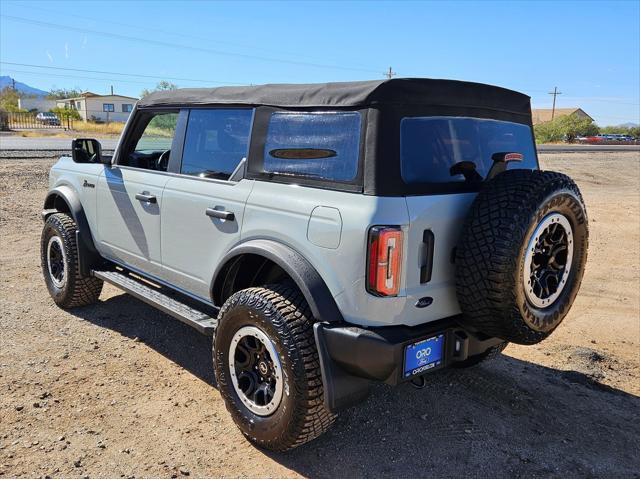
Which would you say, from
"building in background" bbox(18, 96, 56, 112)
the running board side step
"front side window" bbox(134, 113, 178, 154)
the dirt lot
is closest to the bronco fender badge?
the dirt lot

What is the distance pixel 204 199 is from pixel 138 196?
83cm

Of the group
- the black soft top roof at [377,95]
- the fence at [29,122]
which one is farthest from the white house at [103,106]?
the black soft top roof at [377,95]

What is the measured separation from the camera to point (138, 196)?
406 centimetres

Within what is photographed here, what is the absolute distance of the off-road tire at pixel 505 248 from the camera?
257cm

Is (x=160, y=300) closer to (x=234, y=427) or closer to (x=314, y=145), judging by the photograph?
(x=234, y=427)

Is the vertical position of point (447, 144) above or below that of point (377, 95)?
below

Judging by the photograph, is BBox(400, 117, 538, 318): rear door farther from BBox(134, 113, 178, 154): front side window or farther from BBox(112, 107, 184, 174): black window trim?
BBox(112, 107, 184, 174): black window trim

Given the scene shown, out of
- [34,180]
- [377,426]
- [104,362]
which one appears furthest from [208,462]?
[34,180]

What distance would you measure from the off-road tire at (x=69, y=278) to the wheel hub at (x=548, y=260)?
12.5 ft

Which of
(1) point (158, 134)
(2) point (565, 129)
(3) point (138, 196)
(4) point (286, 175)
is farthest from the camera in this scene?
(2) point (565, 129)

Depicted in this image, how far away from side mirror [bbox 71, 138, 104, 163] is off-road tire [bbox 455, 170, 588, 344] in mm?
3470

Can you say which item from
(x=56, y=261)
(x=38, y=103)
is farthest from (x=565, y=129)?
(x=38, y=103)

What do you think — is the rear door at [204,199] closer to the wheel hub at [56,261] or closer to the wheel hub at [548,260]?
the wheel hub at [548,260]

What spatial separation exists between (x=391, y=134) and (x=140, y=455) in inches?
85.9
